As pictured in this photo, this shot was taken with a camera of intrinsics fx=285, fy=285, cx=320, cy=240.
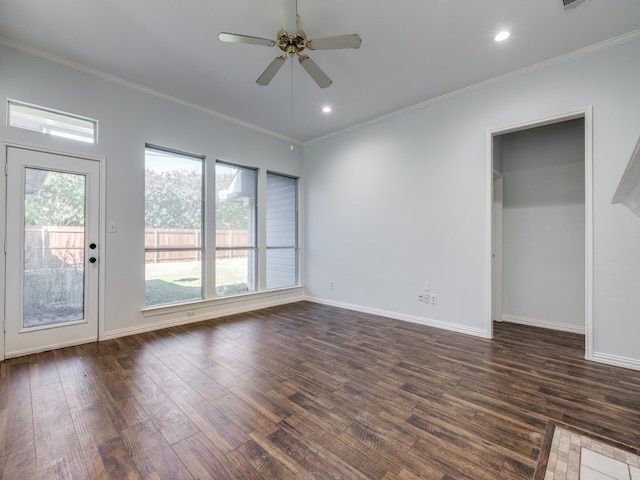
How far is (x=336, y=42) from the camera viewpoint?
227 centimetres

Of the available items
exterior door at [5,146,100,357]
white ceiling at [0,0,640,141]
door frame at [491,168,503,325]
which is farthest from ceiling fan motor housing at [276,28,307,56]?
door frame at [491,168,503,325]

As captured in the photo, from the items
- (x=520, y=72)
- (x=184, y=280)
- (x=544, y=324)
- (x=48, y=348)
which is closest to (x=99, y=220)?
(x=184, y=280)

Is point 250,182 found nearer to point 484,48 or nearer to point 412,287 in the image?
point 412,287

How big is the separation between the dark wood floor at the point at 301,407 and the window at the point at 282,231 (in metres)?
2.21

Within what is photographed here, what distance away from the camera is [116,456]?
1.59 m

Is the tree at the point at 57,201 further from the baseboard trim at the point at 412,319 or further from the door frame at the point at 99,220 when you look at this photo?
the baseboard trim at the point at 412,319

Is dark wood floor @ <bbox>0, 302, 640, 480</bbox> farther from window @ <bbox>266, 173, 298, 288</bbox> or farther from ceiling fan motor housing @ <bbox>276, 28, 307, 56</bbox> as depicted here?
ceiling fan motor housing @ <bbox>276, 28, 307, 56</bbox>

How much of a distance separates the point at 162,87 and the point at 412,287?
441cm

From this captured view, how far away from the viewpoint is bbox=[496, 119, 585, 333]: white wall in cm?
379

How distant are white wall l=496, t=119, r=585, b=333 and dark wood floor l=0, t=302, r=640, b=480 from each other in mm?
735

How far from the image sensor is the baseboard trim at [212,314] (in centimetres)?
362

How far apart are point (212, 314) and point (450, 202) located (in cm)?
389

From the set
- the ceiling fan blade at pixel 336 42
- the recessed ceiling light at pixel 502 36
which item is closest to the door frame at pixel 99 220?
the ceiling fan blade at pixel 336 42

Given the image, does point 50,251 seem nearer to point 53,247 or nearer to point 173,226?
point 53,247
